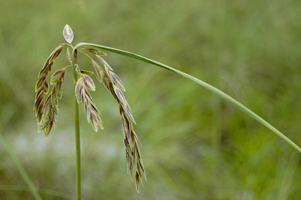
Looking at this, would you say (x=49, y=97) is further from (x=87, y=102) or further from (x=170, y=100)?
(x=170, y=100)

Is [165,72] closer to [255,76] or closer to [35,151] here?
[255,76]

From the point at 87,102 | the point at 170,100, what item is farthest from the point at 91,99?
the point at 170,100

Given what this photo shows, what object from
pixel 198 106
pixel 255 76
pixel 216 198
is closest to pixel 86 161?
pixel 216 198

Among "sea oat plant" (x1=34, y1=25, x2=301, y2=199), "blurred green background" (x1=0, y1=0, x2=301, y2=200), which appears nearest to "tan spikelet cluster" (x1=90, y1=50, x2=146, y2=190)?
"sea oat plant" (x1=34, y1=25, x2=301, y2=199)

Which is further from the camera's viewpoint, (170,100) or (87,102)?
(170,100)

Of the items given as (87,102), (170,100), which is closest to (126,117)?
(87,102)

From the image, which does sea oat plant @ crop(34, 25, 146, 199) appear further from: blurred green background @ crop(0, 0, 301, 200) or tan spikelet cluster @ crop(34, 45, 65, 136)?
blurred green background @ crop(0, 0, 301, 200)

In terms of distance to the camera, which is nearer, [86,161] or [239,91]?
[86,161]

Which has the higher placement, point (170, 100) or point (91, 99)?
point (170, 100)
